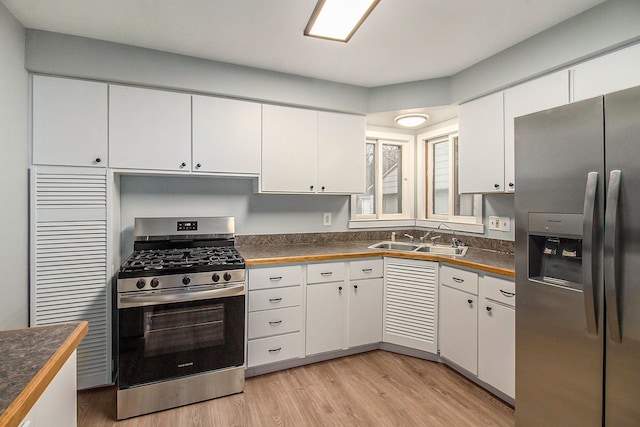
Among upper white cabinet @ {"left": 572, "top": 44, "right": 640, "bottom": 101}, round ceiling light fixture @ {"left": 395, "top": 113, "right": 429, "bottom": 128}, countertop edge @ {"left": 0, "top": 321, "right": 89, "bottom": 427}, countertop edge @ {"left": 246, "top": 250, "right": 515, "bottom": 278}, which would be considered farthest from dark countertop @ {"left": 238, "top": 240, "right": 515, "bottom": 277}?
countertop edge @ {"left": 0, "top": 321, "right": 89, "bottom": 427}

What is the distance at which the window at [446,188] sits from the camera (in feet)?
10.6

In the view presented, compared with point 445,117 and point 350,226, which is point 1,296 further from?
point 445,117

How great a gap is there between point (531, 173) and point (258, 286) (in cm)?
185

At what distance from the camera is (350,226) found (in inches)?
137

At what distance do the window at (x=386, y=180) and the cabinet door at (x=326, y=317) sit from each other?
1.03 metres

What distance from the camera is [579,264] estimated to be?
1.54 metres

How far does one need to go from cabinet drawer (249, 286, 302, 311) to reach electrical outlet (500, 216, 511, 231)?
1753 millimetres

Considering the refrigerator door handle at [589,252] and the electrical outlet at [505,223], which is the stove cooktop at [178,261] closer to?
the refrigerator door handle at [589,252]

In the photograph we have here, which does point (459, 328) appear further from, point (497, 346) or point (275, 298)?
point (275, 298)

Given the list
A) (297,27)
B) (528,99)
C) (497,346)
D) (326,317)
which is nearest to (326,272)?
(326,317)

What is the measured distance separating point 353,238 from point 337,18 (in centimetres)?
212

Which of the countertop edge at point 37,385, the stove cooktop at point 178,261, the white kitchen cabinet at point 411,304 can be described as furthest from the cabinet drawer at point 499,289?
the countertop edge at point 37,385

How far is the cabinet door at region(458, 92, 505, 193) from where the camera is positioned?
2.51 metres

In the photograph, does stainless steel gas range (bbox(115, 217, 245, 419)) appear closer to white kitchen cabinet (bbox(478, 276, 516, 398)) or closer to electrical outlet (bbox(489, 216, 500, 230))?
white kitchen cabinet (bbox(478, 276, 516, 398))
